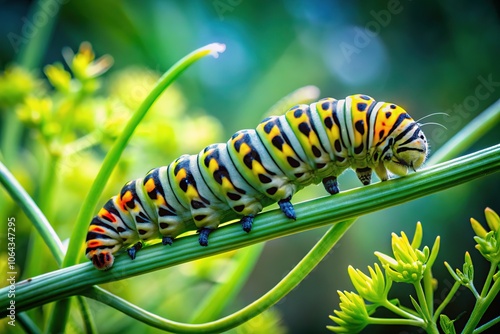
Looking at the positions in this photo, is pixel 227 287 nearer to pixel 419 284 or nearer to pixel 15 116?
pixel 419 284

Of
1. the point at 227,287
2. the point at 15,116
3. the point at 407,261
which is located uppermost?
the point at 15,116

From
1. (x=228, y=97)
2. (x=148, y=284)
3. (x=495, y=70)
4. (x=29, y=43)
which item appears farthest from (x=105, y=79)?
(x=495, y=70)

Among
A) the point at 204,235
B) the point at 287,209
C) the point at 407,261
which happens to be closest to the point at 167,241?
the point at 204,235

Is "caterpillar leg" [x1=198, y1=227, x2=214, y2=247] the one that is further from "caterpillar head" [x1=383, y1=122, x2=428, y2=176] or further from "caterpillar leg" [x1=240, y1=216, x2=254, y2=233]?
"caterpillar head" [x1=383, y1=122, x2=428, y2=176]

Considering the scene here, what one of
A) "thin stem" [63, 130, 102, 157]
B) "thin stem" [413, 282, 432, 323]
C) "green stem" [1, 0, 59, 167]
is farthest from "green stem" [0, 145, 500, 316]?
"green stem" [1, 0, 59, 167]

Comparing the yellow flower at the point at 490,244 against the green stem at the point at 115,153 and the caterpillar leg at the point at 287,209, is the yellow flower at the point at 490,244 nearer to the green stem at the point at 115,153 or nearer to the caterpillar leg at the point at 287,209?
the caterpillar leg at the point at 287,209

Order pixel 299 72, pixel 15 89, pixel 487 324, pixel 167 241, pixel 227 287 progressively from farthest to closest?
pixel 299 72 → pixel 15 89 → pixel 227 287 → pixel 167 241 → pixel 487 324
